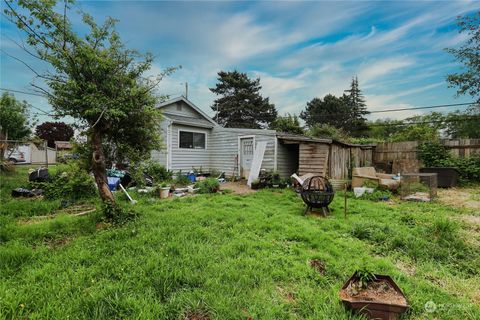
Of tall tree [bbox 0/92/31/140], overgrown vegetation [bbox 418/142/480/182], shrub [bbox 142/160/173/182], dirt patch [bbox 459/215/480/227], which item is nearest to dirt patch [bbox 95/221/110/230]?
shrub [bbox 142/160/173/182]

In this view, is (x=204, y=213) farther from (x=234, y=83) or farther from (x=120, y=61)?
(x=234, y=83)

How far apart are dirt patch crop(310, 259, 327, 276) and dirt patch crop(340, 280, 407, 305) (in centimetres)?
52

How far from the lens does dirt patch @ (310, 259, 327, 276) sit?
2776 millimetres

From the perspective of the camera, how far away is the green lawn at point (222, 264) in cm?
203

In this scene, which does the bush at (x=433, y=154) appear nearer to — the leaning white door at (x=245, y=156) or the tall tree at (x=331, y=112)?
the leaning white door at (x=245, y=156)

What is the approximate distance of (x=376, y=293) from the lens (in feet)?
6.97

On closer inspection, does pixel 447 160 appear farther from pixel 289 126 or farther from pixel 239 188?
pixel 289 126

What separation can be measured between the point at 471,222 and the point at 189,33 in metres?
8.94

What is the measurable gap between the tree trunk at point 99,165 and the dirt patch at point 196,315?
306cm

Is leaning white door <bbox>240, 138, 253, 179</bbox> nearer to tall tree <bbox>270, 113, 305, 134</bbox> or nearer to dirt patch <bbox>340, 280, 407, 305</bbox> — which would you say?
dirt patch <bbox>340, 280, 407, 305</bbox>

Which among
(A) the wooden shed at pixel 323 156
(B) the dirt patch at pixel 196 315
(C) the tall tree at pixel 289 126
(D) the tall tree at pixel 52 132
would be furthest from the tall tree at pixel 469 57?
(D) the tall tree at pixel 52 132

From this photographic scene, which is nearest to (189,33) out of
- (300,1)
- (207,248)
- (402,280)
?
(300,1)

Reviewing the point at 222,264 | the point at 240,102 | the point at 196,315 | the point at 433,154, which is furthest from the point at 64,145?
the point at 240,102

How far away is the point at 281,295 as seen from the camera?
2295 mm
